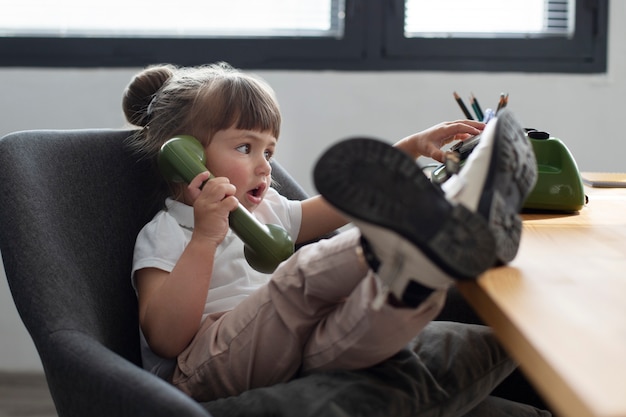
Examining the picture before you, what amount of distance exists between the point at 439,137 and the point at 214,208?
42 centimetres

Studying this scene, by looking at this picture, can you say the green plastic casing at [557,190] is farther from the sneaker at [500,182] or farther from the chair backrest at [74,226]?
the chair backrest at [74,226]

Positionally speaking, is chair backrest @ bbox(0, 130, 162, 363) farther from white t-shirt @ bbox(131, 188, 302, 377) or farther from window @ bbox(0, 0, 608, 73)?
window @ bbox(0, 0, 608, 73)

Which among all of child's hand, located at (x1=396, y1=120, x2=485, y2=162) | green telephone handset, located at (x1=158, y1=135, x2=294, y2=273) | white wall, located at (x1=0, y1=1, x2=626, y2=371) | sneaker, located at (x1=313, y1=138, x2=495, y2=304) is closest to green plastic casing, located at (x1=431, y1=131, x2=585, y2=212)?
child's hand, located at (x1=396, y1=120, x2=485, y2=162)

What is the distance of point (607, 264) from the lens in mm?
823

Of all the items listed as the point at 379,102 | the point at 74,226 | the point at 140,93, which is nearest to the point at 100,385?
the point at 74,226

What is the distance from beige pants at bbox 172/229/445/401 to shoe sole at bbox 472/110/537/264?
0.27ft

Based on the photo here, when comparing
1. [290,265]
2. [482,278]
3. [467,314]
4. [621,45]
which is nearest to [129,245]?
[290,265]

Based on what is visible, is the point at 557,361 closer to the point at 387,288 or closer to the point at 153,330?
the point at 387,288

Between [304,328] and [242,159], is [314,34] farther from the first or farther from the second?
[304,328]

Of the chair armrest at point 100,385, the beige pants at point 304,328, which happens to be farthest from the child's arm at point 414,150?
the chair armrest at point 100,385

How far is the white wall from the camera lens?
2.26 metres

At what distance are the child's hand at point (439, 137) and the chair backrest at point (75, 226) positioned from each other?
0.41m

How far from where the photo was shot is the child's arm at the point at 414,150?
128cm

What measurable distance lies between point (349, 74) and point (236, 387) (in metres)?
1.39
